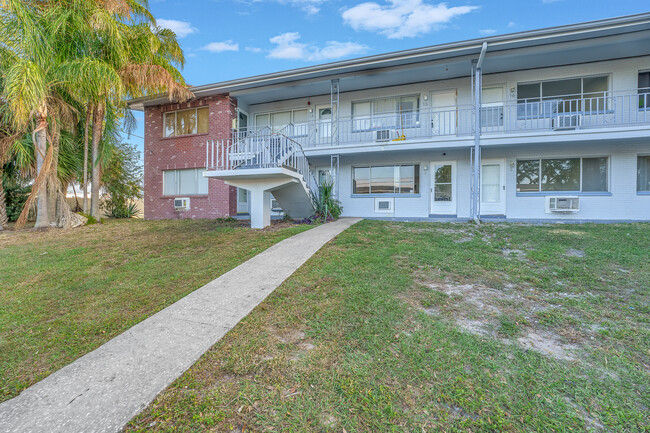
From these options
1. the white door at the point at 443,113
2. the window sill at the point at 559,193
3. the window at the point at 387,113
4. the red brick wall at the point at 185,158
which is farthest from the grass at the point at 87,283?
the window sill at the point at 559,193

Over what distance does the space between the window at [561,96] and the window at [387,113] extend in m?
3.62

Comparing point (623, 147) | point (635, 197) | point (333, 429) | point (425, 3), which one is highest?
point (425, 3)

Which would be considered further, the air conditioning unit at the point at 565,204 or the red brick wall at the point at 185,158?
the red brick wall at the point at 185,158

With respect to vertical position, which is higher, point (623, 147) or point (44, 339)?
point (623, 147)

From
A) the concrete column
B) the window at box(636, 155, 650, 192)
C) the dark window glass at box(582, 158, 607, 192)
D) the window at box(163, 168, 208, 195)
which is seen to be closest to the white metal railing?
the concrete column

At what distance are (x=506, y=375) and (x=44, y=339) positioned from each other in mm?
4267

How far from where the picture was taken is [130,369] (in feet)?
8.17

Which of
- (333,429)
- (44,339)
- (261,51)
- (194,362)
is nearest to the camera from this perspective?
(333,429)

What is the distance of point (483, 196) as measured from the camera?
11.2m

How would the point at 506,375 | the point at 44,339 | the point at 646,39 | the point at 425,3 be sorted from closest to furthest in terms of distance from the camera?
the point at 506,375 < the point at 44,339 < the point at 646,39 < the point at 425,3

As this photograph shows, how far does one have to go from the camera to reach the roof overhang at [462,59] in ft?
27.9

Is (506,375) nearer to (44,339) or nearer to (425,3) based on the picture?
(44,339)

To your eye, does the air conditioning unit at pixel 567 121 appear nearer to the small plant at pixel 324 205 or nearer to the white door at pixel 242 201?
the small plant at pixel 324 205

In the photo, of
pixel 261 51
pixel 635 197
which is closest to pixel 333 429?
pixel 635 197
